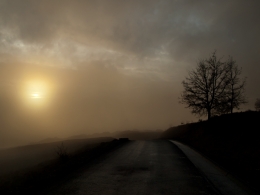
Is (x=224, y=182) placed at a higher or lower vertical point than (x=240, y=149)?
lower

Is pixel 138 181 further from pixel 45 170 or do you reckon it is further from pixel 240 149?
pixel 240 149

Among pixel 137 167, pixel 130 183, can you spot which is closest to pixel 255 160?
pixel 137 167

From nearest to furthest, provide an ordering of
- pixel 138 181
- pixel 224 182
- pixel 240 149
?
pixel 138 181
pixel 224 182
pixel 240 149

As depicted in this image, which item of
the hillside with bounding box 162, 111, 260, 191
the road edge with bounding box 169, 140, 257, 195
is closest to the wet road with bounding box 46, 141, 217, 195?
the road edge with bounding box 169, 140, 257, 195

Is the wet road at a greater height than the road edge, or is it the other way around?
the wet road

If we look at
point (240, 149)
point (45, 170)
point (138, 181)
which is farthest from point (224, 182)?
point (45, 170)

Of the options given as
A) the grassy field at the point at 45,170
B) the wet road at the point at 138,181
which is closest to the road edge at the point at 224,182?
the wet road at the point at 138,181

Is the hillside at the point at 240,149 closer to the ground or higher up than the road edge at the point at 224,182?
higher up

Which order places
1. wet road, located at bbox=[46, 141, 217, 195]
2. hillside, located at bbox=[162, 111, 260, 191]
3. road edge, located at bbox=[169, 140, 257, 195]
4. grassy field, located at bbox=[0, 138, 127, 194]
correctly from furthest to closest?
hillside, located at bbox=[162, 111, 260, 191] → grassy field, located at bbox=[0, 138, 127, 194] → road edge, located at bbox=[169, 140, 257, 195] → wet road, located at bbox=[46, 141, 217, 195]

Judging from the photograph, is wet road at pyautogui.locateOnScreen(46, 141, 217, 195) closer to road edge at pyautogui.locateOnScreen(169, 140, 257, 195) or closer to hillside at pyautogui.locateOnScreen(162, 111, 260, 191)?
road edge at pyautogui.locateOnScreen(169, 140, 257, 195)

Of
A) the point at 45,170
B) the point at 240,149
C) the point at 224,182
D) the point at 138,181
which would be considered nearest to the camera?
the point at 138,181

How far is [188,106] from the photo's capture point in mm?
35781

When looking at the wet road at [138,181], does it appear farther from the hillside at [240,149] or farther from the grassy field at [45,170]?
the hillside at [240,149]

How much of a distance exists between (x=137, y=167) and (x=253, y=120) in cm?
1493
